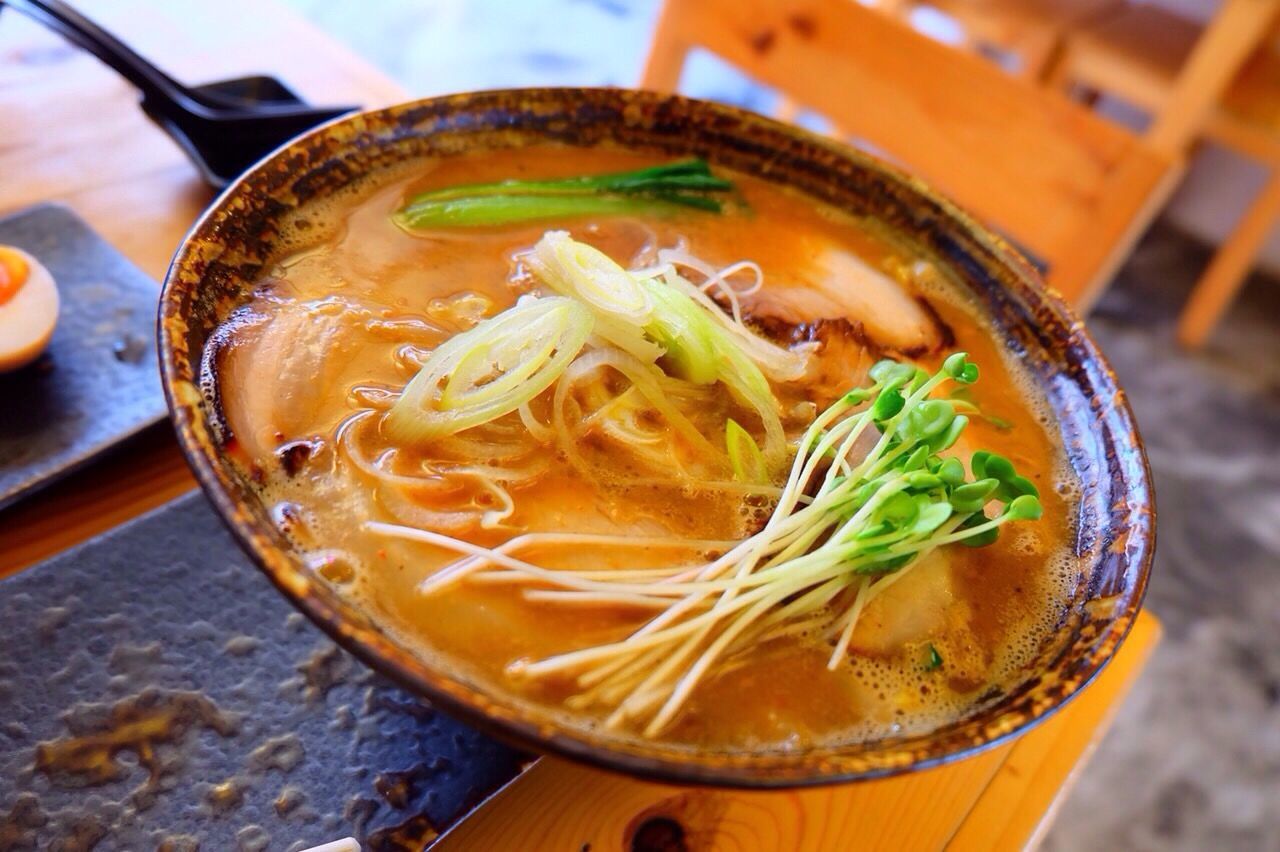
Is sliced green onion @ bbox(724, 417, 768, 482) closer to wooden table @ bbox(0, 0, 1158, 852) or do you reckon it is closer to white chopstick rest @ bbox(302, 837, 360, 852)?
wooden table @ bbox(0, 0, 1158, 852)

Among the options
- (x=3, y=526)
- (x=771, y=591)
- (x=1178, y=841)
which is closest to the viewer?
(x=771, y=591)

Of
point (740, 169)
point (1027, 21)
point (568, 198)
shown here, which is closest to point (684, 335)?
point (568, 198)

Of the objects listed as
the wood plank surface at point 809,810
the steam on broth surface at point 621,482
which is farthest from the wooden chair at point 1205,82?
the wood plank surface at point 809,810

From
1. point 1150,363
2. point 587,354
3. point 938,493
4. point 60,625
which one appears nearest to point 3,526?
point 60,625

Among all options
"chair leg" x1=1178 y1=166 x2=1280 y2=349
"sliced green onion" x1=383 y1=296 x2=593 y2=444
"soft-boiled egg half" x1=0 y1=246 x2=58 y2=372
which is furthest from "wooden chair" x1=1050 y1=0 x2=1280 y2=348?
"soft-boiled egg half" x1=0 y1=246 x2=58 y2=372

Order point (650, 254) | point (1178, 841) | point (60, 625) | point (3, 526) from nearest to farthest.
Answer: point (60, 625), point (3, 526), point (650, 254), point (1178, 841)

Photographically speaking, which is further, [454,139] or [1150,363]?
[1150,363]

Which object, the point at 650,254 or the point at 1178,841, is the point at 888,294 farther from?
the point at 1178,841
